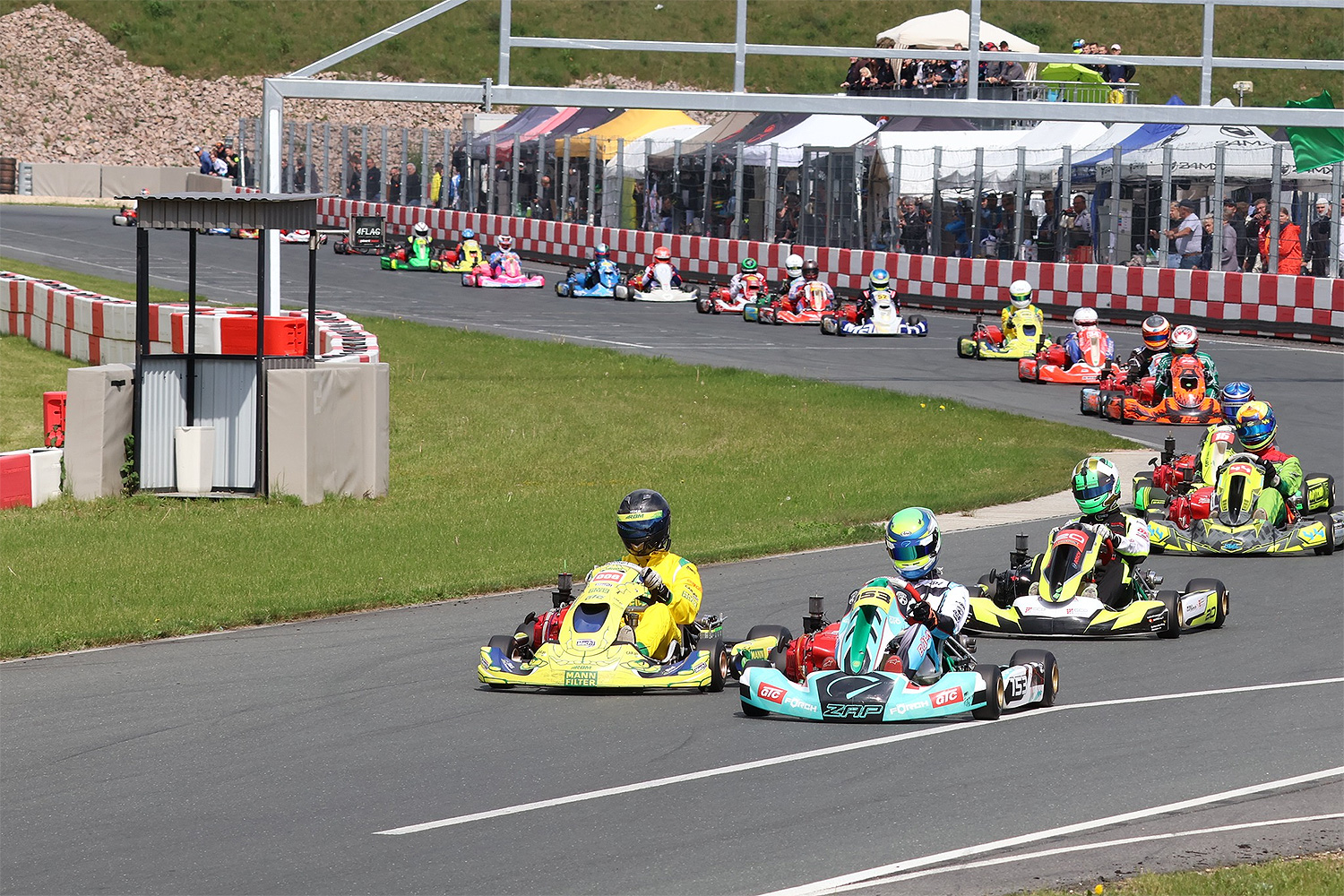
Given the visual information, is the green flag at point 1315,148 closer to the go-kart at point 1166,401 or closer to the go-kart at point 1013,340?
the go-kart at point 1013,340

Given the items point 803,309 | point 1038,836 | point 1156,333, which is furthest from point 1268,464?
point 803,309

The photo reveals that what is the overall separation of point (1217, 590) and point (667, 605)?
148 inches

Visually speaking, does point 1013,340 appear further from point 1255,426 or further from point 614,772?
point 614,772

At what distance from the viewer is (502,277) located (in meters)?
37.3

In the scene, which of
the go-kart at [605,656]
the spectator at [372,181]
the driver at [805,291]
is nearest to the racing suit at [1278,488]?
the go-kart at [605,656]

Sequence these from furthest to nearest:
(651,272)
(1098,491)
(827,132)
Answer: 1. (827,132)
2. (651,272)
3. (1098,491)

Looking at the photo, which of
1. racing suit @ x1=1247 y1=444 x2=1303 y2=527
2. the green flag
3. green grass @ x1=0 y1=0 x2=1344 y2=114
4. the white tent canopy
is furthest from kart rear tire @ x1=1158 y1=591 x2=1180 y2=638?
green grass @ x1=0 y1=0 x2=1344 y2=114

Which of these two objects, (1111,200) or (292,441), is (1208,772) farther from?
(1111,200)

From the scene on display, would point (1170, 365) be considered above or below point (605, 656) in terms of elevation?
above

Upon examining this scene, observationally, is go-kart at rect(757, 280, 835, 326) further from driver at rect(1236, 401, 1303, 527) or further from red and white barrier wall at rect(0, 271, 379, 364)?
driver at rect(1236, 401, 1303, 527)

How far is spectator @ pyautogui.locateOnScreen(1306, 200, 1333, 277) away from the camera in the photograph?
28.2 metres

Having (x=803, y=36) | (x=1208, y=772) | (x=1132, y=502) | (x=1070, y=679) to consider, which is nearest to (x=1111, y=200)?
(x=1132, y=502)

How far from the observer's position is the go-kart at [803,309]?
101 feet

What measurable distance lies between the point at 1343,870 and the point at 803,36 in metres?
73.5
